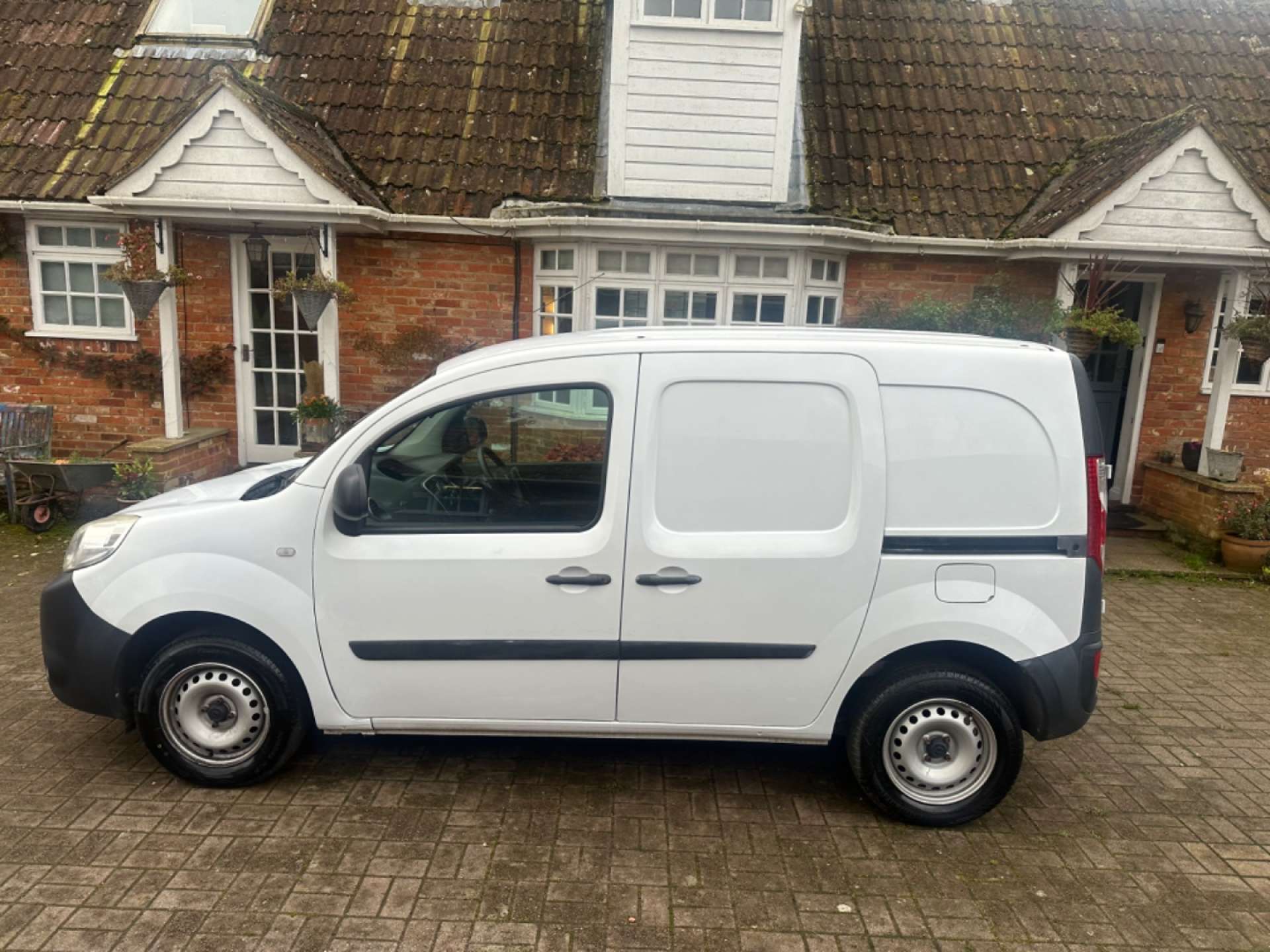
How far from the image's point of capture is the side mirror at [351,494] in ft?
11.0

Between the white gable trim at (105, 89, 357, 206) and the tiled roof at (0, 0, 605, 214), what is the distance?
0.24 metres

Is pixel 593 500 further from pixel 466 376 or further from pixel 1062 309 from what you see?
pixel 1062 309

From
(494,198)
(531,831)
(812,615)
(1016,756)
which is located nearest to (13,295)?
(494,198)

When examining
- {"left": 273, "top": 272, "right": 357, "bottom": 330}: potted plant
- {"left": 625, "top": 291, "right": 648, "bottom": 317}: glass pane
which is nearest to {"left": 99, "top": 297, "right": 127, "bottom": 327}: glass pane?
{"left": 273, "top": 272, "right": 357, "bottom": 330}: potted plant

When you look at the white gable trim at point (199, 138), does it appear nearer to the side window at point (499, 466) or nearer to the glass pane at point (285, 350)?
the glass pane at point (285, 350)

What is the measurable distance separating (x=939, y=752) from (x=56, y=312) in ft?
30.8

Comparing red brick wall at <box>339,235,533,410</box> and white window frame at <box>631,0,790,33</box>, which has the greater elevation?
white window frame at <box>631,0,790,33</box>

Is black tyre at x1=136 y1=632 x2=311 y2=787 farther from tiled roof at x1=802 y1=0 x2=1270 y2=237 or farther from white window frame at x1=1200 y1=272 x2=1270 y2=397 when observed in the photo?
white window frame at x1=1200 y1=272 x2=1270 y2=397

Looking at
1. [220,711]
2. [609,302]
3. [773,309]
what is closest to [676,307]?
[609,302]

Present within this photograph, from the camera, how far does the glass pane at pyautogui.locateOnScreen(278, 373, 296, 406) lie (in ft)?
29.9

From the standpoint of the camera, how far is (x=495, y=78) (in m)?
9.31

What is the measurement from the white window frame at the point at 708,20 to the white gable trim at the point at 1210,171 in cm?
337

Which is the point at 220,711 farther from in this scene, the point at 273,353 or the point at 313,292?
the point at 273,353

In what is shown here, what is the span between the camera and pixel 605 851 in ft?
10.9
